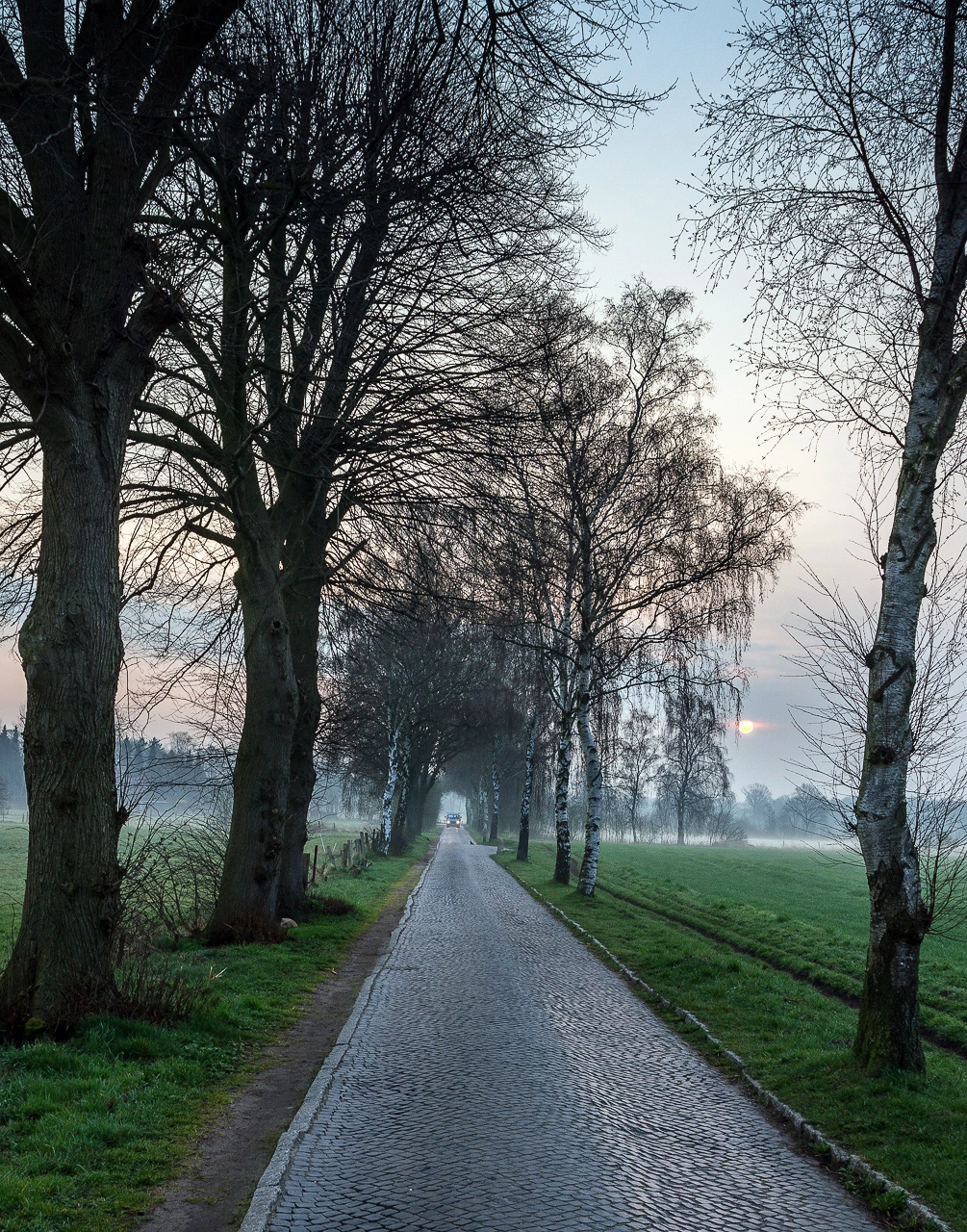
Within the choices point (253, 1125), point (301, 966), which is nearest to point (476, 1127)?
point (253, 1125)

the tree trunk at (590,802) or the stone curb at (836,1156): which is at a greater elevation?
the tree trunk at (590,802)

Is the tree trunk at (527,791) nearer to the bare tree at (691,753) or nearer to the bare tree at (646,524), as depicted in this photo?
the bare tree at (691,753)

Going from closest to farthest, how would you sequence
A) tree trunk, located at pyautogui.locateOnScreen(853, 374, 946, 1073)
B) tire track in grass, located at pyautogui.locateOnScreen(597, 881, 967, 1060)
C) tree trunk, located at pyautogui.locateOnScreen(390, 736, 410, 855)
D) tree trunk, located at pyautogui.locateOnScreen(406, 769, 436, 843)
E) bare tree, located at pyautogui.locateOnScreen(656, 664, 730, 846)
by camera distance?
tree trunk, located at pyautogui.locateOnScreen(853, 374, 946, 1073) < tire track in grass, located at pyautogui.locateOnScreen(597, 881, 967, 1060) < bare tree, located at pyautogui.locateOnScreen(656, 664, 730, 846) < tree trunk, located at pyautogui.locateOnScreen(390, 736, 410, 855) < tree trunk, located at pyautogui.locateOnScreen(406, 769, 436, 843)

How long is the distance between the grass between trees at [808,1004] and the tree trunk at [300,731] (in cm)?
570

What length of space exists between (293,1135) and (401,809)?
3737 cm

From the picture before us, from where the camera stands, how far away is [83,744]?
25.4ft

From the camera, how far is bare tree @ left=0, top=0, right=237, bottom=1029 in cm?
752

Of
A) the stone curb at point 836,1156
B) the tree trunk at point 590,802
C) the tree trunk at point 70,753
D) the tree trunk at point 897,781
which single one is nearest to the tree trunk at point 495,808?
the tree trunk at point 590,802

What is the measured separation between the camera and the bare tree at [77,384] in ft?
24.7

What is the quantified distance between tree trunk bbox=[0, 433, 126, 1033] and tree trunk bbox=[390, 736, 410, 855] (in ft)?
109

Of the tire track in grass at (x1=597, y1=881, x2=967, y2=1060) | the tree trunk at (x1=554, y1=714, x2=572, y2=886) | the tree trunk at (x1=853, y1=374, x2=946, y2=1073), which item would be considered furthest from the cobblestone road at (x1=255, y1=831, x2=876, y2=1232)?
the tree trunk at (x1=554, y1=714, x2=572, y2=886)

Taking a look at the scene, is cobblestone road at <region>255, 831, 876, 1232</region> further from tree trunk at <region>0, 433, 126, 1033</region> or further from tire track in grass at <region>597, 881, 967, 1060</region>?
tire track in grass at <region>597, 881, 967, 1060</region>

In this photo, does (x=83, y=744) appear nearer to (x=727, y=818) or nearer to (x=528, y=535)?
(x=528, y=535)

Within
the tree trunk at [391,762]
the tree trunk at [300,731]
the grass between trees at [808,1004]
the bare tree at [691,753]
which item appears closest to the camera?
the grass between trees at [808,1004]
